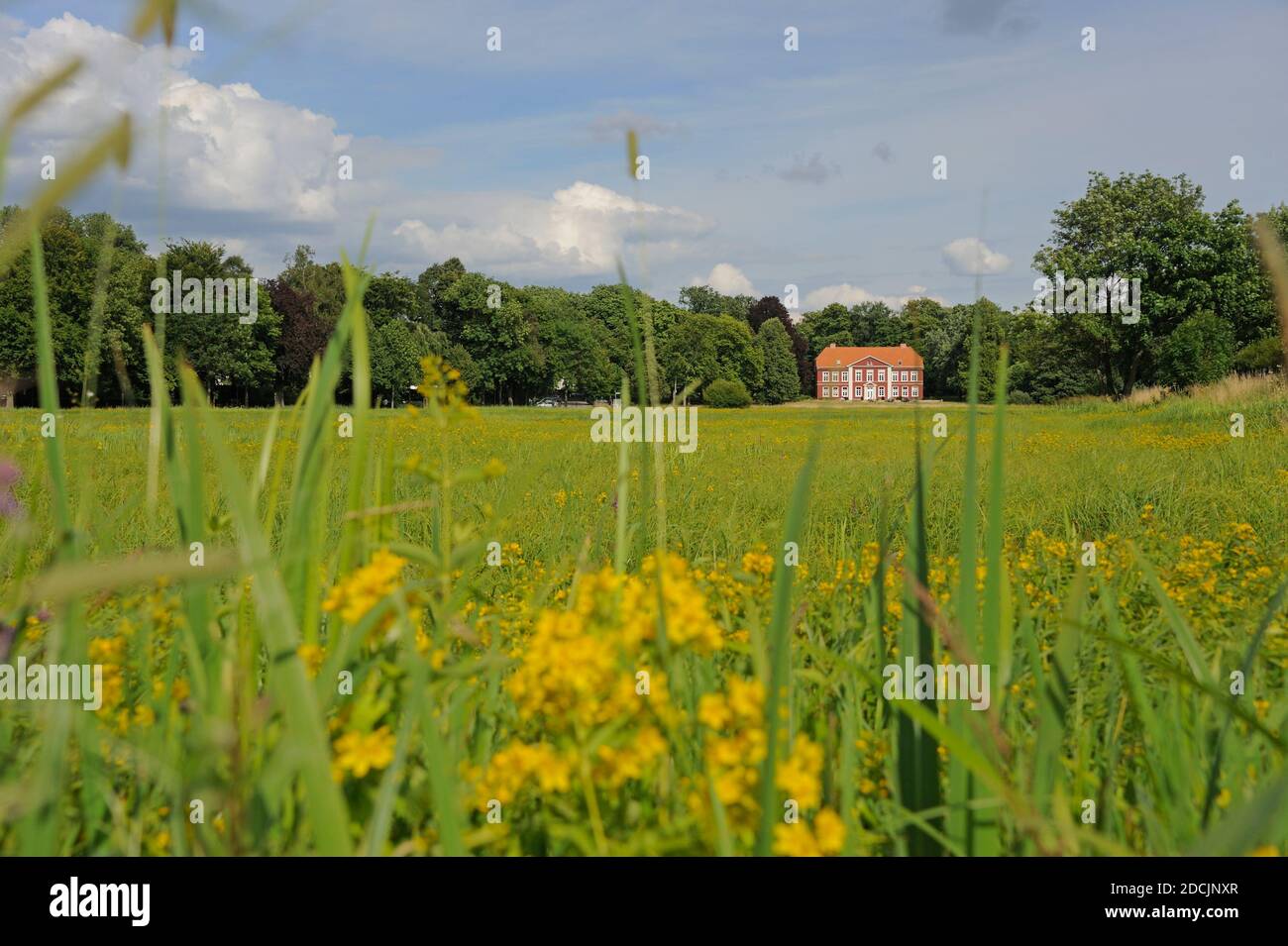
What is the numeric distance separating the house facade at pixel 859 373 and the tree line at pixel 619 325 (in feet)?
21.8

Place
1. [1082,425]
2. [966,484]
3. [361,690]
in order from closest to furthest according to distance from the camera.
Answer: [966,484] < [361,690] < [1082,425]

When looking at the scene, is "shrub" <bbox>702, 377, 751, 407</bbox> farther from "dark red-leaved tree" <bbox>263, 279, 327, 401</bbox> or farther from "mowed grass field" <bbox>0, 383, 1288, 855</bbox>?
"mowed grass field" <bbox>0, 383, 1288, 855</bbox>

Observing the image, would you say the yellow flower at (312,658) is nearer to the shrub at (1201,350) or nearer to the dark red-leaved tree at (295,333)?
the shrub at (1201,350)

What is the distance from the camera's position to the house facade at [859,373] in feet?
286

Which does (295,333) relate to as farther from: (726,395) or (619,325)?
(726,395)

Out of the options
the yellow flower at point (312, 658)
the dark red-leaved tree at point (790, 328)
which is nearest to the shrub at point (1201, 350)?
the yellow flower at point (312, 658)

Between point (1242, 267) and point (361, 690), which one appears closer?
point (361, 690)

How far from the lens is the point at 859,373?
89.8 m

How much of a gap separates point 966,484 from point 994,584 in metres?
0.17

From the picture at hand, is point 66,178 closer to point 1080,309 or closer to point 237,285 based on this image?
point 1080,309

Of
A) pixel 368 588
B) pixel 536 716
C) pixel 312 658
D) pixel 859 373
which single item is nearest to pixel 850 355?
pixel 859 373

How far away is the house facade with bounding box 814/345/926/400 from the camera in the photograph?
87.2m
